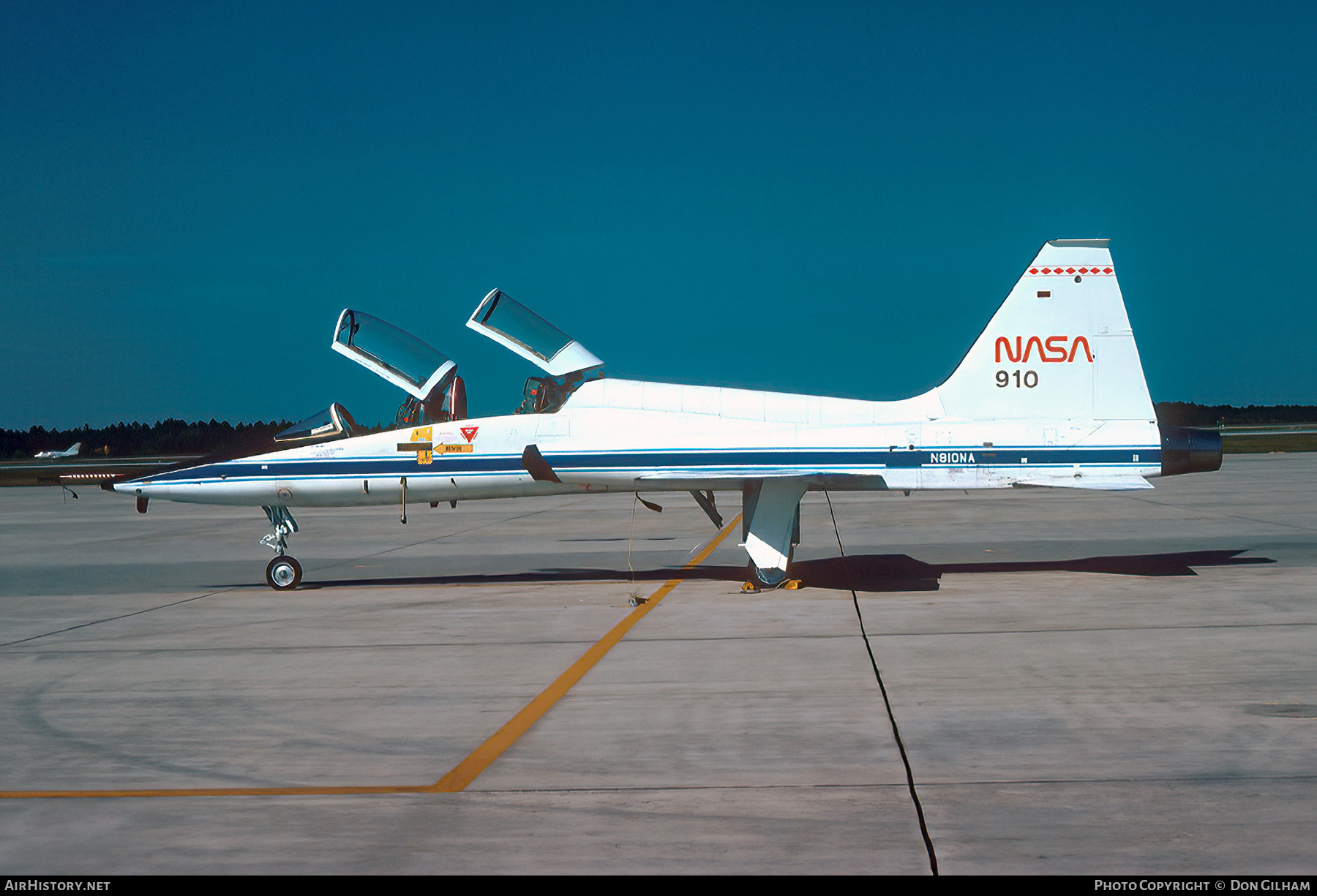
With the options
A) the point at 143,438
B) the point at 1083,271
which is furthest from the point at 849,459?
the point at 143,438

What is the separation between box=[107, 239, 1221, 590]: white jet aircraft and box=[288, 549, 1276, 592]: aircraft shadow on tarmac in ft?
4.12

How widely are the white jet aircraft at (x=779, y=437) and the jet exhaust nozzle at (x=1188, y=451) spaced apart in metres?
0.02

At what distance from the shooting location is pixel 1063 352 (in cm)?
1382

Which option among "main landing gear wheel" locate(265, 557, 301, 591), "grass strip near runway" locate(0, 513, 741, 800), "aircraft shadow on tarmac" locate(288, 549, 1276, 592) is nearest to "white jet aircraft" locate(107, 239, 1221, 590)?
"main landing gear wheel" locate(265, 557, 301, 591)

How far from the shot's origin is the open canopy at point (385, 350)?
49.6 feet

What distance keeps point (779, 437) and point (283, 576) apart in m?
7.14

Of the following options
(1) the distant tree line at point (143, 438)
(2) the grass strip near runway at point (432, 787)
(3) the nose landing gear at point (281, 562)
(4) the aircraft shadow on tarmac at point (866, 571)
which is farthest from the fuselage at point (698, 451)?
(1) the distant tree line at point (143, 438)

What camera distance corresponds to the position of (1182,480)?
34125 millimetres

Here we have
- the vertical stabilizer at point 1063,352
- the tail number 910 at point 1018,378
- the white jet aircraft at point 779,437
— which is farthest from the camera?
the tail number 910 at point 1018,378

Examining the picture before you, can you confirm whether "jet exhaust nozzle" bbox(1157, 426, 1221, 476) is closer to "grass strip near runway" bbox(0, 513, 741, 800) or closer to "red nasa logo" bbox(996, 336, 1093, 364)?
"red nasa logo" bbox(996, 336, 1093, 364)

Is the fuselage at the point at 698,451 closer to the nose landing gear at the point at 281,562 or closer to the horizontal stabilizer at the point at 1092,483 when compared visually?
the horizontal stabilizer at the point at 1092,483
